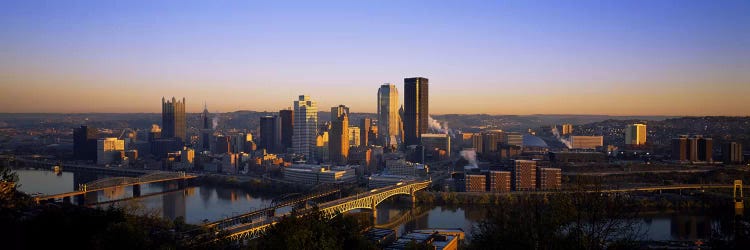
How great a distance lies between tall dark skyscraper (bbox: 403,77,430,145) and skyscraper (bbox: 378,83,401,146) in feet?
14.4

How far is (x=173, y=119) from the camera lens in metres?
39.8

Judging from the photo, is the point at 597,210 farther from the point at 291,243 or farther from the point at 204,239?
the point at 204,239

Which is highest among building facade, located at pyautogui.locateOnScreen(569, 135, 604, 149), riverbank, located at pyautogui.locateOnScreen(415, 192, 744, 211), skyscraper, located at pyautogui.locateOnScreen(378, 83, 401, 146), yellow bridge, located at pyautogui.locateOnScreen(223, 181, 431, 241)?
skyscraper, located at pyautogui.locateOnScreen(378, 83, 401, 146)

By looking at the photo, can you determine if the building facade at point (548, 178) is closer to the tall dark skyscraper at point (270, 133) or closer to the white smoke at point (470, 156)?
the white smoke at point (470, 156)

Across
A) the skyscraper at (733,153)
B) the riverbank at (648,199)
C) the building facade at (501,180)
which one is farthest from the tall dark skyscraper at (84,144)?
the skyscraper at (733,153)

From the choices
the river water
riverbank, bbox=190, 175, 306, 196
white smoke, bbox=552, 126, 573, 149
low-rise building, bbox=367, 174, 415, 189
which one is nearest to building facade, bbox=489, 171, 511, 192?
the river water

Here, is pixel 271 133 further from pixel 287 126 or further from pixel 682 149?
pixel 682 149

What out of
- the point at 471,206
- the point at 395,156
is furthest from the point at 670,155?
the point at 471,206

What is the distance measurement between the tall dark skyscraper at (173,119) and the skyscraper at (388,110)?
12.7 meters

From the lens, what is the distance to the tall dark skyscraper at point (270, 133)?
33844mm

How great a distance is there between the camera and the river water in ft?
42.5

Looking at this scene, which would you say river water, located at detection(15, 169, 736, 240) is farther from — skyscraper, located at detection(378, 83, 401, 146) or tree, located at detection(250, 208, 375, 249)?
skyscraper, located at detection(378, 83, 401, 146)

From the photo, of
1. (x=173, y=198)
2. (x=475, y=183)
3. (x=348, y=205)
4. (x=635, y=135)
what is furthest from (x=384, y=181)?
(x=635, y=135)

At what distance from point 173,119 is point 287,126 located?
967 centimetres
